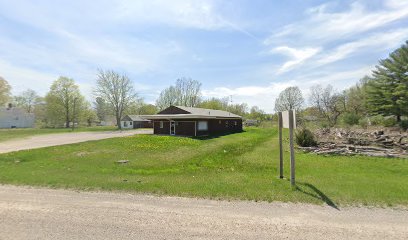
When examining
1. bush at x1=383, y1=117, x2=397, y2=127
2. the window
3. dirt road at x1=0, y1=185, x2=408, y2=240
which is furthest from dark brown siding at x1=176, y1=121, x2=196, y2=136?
dirt road at x1=0, y1=185, x2=408, y2=240

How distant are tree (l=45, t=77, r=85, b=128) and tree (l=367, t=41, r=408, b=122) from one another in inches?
2448

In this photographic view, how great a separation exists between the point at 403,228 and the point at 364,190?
246 centimetres

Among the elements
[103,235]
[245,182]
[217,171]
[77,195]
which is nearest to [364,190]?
[245,182]

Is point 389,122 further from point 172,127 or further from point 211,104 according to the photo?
point 211,104

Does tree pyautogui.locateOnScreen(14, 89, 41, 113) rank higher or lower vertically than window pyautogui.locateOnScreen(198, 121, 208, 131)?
higher

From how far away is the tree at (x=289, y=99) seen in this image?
7003 cm

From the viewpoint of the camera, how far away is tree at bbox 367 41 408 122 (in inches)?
1062

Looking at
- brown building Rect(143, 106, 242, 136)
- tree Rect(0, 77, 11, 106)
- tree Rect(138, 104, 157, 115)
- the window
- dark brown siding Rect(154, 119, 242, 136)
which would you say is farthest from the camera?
tree Rect(138, 104, 157, 115)

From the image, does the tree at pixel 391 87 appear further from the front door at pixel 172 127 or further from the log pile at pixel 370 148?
the front door at pixel 172 127

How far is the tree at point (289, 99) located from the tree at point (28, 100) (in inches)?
3422

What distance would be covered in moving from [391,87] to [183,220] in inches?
1329

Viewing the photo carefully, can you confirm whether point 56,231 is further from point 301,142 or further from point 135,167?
point 301,142

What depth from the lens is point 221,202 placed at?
20.1 feet

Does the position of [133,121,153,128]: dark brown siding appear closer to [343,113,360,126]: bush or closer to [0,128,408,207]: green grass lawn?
[343,113,360,126]: bush
